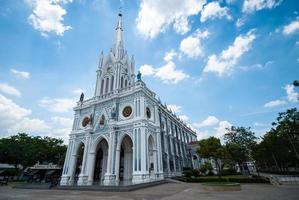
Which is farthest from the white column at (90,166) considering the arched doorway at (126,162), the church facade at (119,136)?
the arched doorway at (126,162)

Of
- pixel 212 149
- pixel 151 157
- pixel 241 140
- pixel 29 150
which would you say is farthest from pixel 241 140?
pixel 29 150

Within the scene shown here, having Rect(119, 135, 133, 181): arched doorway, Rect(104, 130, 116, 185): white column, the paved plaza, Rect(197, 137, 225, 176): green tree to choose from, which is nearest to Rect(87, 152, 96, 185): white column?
Rect(104, 130, 116, 185): white column

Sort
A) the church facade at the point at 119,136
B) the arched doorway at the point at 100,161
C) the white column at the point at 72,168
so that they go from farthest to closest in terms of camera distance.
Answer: the arched doorway at the point at 100,161, the white column at the point at 72,168, the church facade at the point at 119,136

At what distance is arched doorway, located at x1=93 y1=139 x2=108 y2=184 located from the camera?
22.9m

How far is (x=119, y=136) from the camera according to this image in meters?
20.6

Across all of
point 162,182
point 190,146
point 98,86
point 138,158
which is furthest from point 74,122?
point 190,146

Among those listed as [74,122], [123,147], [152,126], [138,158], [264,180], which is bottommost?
[264,180]

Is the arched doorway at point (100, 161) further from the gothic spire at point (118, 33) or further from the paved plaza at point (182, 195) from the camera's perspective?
the gothic spire at point (118, 33)

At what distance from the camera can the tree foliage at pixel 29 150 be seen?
27.3 metres

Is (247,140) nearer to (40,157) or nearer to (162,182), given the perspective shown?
(162,182)

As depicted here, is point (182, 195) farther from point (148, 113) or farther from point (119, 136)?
point (148, 113)

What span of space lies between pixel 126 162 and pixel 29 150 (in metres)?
18.6

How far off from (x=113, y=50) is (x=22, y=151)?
2305cm

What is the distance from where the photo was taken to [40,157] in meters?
31.3
